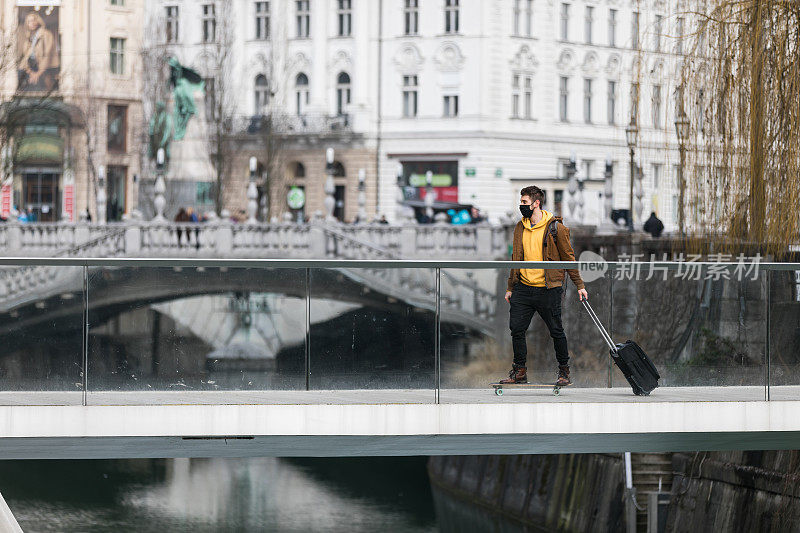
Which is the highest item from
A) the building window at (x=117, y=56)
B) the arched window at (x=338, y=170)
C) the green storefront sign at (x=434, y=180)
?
the building window at (x=117, y=56)

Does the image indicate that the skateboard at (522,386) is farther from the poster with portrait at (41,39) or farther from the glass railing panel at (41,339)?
the poster with portrait at (41,39)

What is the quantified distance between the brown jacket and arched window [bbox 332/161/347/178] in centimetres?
5629

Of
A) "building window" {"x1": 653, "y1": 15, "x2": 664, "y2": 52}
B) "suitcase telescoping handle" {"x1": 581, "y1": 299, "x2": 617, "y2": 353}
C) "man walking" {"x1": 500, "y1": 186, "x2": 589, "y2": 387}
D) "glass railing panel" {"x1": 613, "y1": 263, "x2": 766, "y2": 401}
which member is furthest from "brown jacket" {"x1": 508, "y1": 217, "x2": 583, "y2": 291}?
"building window" {"x1": 653, "y1": 15, "x2": 664, "y2": 52}

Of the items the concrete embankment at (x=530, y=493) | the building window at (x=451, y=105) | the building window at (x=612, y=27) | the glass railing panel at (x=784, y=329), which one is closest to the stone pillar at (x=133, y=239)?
the concrete embankment at (x=530, y=493)

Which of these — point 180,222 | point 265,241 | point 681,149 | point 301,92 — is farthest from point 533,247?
point 301,92

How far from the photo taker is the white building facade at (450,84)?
6794cm

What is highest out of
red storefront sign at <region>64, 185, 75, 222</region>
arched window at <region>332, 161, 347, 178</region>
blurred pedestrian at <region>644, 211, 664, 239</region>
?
arched window at <region>332, 161, 347, 178</region>

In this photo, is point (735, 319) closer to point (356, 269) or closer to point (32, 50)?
point (356, 269)

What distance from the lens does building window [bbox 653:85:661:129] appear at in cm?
2138

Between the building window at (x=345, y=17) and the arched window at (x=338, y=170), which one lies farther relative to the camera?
the building window at (x=345, y=17)

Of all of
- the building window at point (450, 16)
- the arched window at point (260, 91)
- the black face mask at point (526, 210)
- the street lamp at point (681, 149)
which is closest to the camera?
the black face mask at point (526, 210)

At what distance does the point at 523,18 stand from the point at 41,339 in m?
57.9

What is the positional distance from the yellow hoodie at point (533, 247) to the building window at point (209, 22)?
191 feet

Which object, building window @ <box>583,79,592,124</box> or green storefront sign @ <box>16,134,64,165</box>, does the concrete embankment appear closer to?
building window @ <box>583,79,592,124</box>
